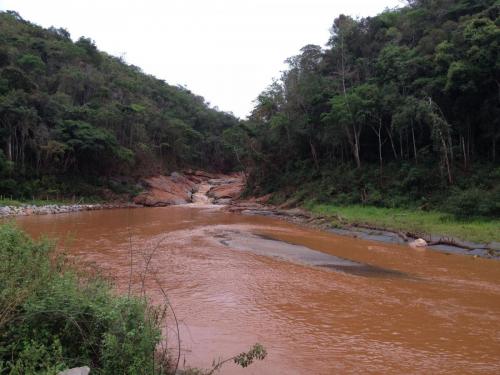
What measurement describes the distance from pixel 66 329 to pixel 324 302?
6577 millimetres

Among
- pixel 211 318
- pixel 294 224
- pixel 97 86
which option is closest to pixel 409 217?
pixel 294 224

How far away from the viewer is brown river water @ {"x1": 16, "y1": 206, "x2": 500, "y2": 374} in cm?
670

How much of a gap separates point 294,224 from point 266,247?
33.8 feet

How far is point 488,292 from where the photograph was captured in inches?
422

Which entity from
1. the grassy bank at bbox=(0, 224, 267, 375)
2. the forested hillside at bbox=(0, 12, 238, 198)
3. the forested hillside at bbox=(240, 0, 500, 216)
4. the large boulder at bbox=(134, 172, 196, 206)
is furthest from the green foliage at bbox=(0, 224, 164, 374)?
the large boulder at bbox=(134, 172, 196, 206)

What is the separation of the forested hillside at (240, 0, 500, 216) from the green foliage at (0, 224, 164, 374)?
Result: 19.4m

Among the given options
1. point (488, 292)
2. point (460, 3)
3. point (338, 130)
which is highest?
point (460, 3)

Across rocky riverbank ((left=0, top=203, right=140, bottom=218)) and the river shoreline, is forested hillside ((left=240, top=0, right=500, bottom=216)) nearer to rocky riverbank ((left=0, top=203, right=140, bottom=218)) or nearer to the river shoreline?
the river shoreline

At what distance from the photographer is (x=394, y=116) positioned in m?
26.8

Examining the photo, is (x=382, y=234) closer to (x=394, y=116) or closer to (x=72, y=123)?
(x=394, y=116)

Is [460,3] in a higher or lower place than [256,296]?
higher

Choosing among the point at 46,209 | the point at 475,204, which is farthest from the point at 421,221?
the point at 46,209

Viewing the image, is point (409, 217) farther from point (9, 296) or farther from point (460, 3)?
point (9, 296)

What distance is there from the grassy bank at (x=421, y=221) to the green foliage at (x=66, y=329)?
16.1m
